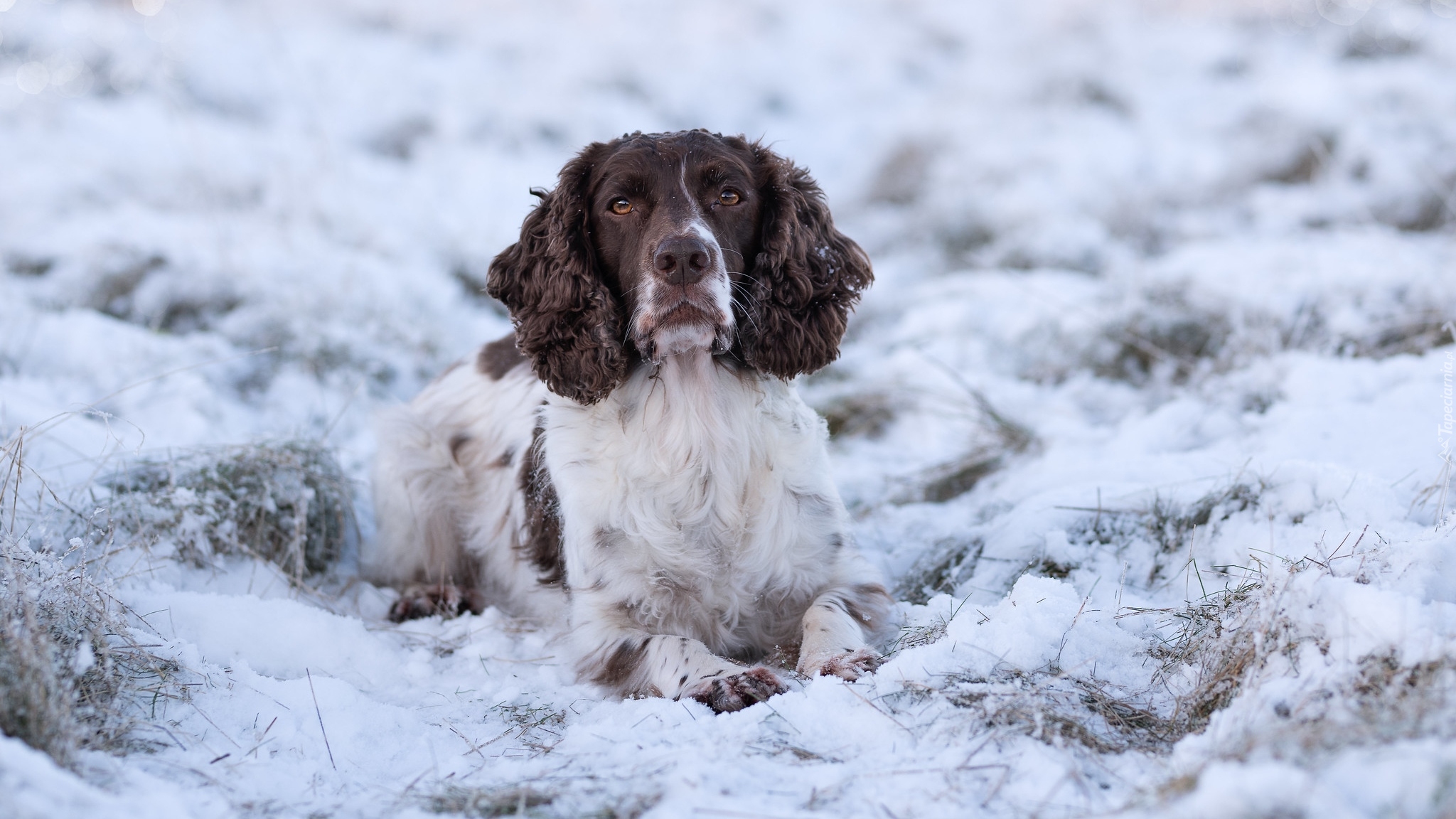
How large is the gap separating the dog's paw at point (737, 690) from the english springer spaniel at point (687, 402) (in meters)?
0.25

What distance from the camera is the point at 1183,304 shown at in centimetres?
577

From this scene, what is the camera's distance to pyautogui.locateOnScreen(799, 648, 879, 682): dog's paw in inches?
103

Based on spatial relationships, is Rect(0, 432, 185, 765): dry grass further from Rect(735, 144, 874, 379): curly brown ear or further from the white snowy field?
Rect(735, 144, 874, 379): curly brown ear

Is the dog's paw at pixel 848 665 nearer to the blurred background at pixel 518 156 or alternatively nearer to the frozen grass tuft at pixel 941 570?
the frozen grass tuft at pixel 941 570

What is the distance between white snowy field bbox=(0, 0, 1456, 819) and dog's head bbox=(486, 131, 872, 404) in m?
0.90

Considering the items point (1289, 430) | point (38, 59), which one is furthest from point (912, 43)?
point (1289, 430)

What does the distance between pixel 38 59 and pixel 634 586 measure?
10.4 m

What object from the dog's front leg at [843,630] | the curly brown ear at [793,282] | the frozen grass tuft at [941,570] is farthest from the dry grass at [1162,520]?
the curly brown ear at [793,282]

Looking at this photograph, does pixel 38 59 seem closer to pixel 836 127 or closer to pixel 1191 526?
pixel 836 127

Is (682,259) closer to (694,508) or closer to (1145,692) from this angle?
(694,508)

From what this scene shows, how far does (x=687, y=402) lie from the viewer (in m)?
3.20

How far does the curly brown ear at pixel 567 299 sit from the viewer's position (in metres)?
3.16

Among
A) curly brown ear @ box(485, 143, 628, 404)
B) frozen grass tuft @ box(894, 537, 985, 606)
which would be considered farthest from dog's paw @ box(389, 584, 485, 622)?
frozen grass tuft @ box(894, 537, 985, 606)

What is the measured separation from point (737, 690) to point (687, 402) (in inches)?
35.9
